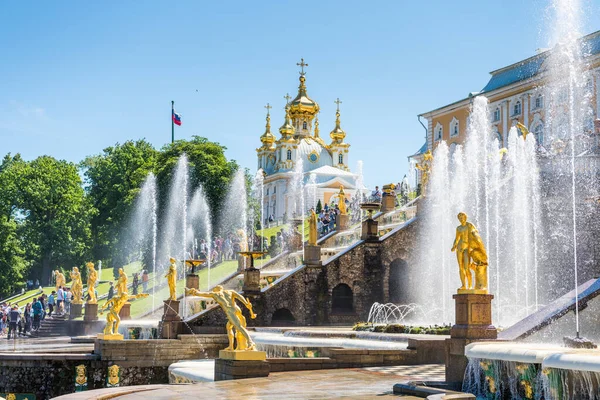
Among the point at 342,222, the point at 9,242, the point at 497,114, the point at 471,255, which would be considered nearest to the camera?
the point at 471,255

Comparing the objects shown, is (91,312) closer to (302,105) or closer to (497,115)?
(497,115)

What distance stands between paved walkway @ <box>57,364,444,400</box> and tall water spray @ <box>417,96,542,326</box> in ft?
33.8

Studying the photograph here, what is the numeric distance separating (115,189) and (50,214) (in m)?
5.08

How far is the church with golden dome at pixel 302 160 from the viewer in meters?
100

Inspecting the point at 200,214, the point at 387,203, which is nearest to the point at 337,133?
the point at 200,214

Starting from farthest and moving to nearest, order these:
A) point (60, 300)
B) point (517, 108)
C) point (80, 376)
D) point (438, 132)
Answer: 1. point (438, 132)
2. point (517, 108)
3. point (60, 300)
4. point (80, 376)

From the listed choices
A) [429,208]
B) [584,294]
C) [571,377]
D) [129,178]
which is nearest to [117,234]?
[129,178]

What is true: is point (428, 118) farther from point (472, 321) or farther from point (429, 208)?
point (472, 321)

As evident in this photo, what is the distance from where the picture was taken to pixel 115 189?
213 feet

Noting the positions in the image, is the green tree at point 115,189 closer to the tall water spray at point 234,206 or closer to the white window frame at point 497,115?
the tall water spray at point 234,206

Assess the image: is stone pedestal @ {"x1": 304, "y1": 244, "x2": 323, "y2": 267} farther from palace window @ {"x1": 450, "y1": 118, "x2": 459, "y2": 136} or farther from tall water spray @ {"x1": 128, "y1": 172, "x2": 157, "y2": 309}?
palace window @ {"x1": 450, "y1": 118, "x2": 459, "y2": 136}

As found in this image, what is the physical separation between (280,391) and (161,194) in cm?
4411

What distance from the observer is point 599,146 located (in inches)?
1096

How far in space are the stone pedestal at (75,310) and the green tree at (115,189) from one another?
2243 centimetres
